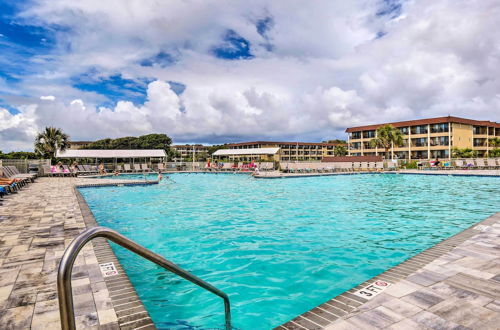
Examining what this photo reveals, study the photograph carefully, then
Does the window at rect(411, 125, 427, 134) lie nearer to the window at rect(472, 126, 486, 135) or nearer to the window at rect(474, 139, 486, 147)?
the window at rect(472, 126, 486, 135)

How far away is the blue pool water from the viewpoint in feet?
13.2

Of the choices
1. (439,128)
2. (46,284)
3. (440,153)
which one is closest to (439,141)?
(440,153)

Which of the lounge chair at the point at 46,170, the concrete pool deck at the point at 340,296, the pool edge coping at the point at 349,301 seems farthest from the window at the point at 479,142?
the lounge chair at the point at 46,170

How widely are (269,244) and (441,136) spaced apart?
49.4 meters

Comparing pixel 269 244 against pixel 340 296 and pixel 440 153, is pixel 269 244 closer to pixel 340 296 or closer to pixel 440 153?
pixel 340 296

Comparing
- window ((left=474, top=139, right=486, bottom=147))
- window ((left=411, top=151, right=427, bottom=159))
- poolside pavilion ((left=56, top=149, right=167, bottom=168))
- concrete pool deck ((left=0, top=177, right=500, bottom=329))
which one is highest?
window ((left=474, top=139, right=486, bottom=147))

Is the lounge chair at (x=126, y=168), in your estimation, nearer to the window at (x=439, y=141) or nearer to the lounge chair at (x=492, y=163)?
the lounge chair at (x=492, y=163)

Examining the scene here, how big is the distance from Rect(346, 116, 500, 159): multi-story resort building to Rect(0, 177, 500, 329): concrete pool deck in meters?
48.0

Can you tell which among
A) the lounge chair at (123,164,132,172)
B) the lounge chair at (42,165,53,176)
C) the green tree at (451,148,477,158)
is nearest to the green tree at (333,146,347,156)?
the green tree at (451,148,477,158)

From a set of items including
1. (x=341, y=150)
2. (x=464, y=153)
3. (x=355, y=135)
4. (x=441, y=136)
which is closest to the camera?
(x=464, y=153)

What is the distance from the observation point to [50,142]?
3136 cm

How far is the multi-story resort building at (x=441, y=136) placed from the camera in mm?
44562

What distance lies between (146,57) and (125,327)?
25.0 m

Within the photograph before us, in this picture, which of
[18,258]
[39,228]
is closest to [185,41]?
[39,228]
